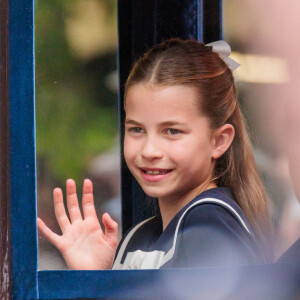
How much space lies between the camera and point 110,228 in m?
1.47

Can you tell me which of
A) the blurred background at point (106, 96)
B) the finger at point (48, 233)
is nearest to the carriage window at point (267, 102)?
the blurred background at point (106, 96)

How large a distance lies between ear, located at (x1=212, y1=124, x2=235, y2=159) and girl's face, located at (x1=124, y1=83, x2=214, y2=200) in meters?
0.01

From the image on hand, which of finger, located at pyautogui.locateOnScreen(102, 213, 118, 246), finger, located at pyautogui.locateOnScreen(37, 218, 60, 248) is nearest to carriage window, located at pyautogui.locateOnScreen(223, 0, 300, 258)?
finger, located at pyautogui.locateOnScreen(102, 213, 118, 246)

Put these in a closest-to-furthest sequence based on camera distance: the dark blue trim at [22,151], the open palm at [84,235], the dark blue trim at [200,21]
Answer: the dark blue trim at [22,151]
the open palm at [84,235]
the dark blue trim at [200,21]

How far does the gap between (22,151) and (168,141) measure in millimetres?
300

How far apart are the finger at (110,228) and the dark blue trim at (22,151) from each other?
34 cm

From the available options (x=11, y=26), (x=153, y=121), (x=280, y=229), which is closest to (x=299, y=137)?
(x=280, y=229)

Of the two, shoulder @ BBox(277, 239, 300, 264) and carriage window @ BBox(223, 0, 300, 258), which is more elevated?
carriage window @ BBox(223, 0, 300, 258)

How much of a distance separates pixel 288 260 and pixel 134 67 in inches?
19.6

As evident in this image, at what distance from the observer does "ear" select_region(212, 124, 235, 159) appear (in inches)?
55.0

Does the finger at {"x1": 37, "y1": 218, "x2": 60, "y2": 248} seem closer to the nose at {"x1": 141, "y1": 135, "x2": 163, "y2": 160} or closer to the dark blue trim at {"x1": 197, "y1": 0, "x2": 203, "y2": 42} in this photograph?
the nose at {"x1": 141, "y1": 135, "x2": 163, "y2": 160}

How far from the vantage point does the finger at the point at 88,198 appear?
140cm

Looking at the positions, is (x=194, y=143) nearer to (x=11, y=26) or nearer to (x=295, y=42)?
(x=295, y=42)

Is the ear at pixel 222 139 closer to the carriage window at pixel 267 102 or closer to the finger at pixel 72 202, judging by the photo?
the carriage window at pixel 267 102
